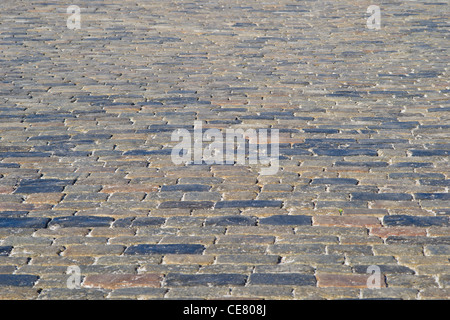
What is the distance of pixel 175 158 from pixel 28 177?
109cm

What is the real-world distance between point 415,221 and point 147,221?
1.62 m

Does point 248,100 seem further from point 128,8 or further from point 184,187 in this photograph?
point 128,8

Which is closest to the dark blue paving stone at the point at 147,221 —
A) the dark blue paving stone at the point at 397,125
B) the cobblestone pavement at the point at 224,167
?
the cobblestone pavement at the point at 224,167

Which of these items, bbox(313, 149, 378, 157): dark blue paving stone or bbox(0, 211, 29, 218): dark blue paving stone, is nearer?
bbox(0, 211, 29, 218): dark blue paving stone

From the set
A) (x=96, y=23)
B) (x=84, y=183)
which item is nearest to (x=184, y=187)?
(x=84, y=183)

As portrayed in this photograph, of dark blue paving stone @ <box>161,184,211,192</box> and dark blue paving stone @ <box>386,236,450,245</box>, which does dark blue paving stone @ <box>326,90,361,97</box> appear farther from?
dark blue paving stone @ <box>386,236,450,245</box>

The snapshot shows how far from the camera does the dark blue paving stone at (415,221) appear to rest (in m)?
4.36

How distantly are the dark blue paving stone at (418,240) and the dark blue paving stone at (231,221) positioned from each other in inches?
32.3

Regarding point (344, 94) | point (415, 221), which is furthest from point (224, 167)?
point (344, 94)

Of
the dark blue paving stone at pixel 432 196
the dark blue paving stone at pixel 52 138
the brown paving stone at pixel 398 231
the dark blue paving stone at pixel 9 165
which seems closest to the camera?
the brown paving stone at pixel 398 231

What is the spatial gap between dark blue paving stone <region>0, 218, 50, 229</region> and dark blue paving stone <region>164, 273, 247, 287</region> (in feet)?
3.48

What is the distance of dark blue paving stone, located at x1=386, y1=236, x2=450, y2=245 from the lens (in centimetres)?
411

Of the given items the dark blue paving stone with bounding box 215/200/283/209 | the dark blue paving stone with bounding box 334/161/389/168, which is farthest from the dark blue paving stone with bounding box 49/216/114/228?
the dark blue paving stone with bounding box 334/161/389/168

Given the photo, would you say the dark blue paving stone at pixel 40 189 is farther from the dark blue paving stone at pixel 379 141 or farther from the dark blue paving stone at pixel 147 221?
the dark blue paving stone at pixel 379 141
